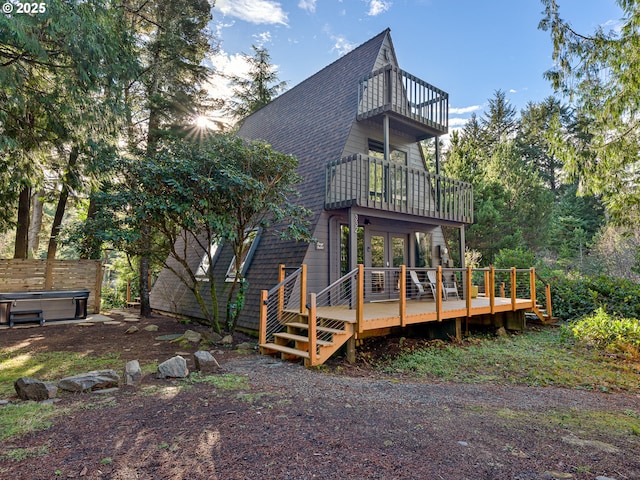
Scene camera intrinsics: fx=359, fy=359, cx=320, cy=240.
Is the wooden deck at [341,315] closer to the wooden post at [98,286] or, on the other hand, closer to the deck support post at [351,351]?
the deck support post at [351,351]

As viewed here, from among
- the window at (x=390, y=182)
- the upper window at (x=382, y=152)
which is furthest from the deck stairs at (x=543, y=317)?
the upper window at (x=382, y=152)

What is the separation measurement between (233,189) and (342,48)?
10.2 meters

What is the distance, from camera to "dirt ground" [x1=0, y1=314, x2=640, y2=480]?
102 inches

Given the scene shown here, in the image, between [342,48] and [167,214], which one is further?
[342,48]

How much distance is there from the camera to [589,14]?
309 inches

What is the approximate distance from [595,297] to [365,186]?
8283 mm

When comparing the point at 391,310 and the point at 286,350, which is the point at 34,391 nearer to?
the point at 286,350

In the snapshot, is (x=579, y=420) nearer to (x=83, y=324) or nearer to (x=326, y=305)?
(x=326, y=305)

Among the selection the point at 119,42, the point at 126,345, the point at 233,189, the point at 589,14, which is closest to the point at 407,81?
the point at 589,14

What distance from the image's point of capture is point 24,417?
3.36 m

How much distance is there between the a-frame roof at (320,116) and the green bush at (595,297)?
858 cm

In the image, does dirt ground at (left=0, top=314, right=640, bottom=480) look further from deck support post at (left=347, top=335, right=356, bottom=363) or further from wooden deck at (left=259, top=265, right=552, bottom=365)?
deck support post at (left=347, top=335, right=356, bottom=363)

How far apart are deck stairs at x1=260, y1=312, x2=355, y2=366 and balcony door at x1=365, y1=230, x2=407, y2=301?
2.82 meters

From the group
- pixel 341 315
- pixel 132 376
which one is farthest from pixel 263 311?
pixel 132 376
